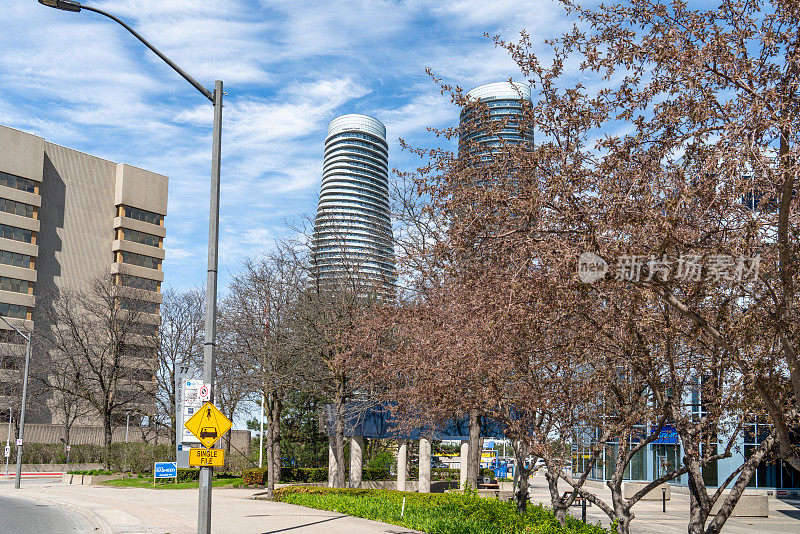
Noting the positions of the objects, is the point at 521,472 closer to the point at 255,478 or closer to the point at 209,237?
the point at 209,237

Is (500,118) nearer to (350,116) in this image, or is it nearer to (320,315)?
(320,315)

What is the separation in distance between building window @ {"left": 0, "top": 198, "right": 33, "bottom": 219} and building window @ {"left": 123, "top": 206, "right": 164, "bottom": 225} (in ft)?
41.0

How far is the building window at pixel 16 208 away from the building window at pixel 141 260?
1268cm

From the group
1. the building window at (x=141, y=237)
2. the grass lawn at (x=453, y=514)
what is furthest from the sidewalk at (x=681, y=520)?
the building window at (x=141, y=237)

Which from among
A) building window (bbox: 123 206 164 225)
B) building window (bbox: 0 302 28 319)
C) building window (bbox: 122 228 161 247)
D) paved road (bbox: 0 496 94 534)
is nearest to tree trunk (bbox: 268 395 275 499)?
paved road (bbox: 0 496 94 534)

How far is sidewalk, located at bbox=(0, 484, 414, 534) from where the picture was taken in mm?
16891

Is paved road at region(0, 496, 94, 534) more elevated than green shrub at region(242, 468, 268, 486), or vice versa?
paved road at region(0, 496, 94, 534)

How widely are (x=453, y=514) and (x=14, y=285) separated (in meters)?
72.7

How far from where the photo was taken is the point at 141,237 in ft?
301

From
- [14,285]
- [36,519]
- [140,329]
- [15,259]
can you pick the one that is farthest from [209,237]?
[15,259]

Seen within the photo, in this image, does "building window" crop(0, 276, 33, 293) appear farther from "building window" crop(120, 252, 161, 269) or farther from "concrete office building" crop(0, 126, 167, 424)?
"building window" crop(120, 252, 161, 269)

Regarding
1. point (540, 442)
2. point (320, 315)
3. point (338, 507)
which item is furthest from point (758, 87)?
point (320, 315)

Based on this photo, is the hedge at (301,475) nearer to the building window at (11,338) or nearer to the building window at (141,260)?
the building window at (11,338)

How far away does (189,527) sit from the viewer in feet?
57.2
